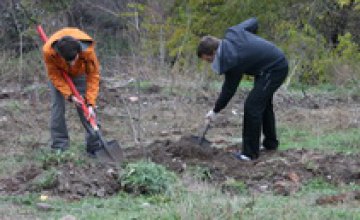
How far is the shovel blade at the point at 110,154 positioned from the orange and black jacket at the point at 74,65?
20.5 inches

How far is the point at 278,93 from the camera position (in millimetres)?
12352

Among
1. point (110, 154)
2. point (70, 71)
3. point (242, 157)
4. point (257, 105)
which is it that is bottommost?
point (242, 157)

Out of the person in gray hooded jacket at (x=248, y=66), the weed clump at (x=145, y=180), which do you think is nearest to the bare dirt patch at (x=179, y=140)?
the weed clump at (x=145, y=180)

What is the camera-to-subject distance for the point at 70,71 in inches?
295

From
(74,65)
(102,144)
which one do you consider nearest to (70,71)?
(74,65)

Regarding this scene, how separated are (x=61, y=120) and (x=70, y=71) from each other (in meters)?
0.67

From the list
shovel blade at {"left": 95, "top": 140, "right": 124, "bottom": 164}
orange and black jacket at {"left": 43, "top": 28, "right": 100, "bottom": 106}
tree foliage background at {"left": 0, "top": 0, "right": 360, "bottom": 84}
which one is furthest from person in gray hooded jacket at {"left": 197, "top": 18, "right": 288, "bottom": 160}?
tree foliage background at {"left": 0, "top": 0, "right": 360, "bottom": 84}

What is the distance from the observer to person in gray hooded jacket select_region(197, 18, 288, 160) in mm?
7008

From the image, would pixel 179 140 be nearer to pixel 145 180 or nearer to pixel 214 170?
pixel 214 170

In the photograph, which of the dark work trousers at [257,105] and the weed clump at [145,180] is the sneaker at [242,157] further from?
the weed clump at [145,180]

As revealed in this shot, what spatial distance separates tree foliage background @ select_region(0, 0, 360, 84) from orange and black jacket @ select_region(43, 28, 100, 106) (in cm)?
571

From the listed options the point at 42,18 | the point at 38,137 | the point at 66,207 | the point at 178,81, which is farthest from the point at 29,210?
the point at 42,18

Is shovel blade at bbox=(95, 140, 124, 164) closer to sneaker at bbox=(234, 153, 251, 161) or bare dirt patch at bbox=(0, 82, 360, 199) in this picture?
bare dirt patch at bbox=(0, 82, 360, 199)

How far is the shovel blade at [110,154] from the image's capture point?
7.28 metres
